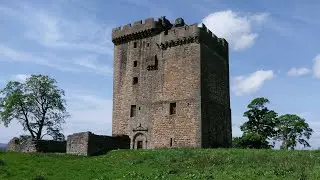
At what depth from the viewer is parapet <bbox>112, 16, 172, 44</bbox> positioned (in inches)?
1555

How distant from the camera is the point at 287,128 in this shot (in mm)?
58281

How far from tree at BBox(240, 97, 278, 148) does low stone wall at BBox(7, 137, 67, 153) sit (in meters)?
26.5

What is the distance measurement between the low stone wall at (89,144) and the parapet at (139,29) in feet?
34.9

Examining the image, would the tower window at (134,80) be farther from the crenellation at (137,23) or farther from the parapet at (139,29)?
the crenellation at (137,23)

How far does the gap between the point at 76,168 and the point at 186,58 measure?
53.3 feet

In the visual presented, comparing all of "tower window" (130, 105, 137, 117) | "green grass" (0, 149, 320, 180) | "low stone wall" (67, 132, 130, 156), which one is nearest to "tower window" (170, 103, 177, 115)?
"tower window" (130, 105, 137, 117)

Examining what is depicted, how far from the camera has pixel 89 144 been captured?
34281mm

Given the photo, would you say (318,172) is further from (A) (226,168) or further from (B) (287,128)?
(B) (287,128)

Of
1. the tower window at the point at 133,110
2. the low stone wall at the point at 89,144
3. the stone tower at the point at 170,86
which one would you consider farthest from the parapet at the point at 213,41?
the low stone wall at the point at 89,144

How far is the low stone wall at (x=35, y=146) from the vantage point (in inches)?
1491

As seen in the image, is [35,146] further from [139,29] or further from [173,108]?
[139,29]

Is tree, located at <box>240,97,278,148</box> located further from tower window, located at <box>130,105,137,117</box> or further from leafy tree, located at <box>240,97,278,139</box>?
tower window, located at <box>130,105,137,117</box>

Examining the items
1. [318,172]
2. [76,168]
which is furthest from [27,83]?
[318,172]

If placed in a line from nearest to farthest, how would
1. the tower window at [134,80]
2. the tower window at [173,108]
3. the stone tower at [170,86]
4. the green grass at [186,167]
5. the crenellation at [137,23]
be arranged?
the green grass at [186,167] < the stone tower at [170,86] < the tower window at [173,108] < the tower window at [134,80] < the crenellation at [137,23]
